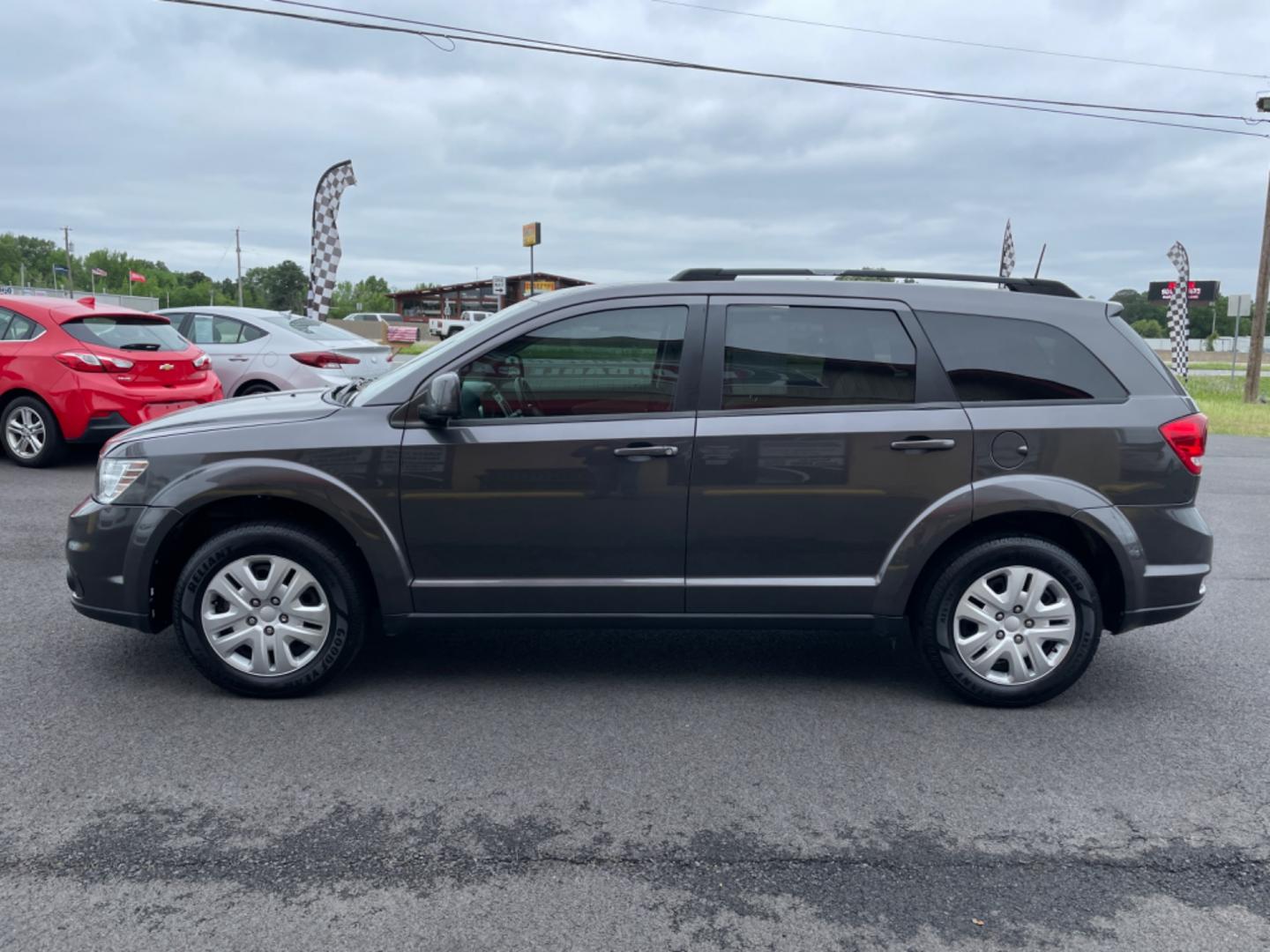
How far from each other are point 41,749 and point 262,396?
196 cm

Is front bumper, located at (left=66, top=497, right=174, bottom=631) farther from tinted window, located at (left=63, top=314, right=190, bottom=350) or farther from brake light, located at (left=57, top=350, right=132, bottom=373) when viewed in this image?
tinted window, located at (left=63, top=314, right=190, bottom=350)

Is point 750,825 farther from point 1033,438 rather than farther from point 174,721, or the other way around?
point 174,721

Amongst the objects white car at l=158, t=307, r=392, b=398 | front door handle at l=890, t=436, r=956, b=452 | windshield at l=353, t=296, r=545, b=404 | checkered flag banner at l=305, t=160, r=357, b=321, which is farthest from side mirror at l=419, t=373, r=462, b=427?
checkered flag banner at l=305, t=160, r=357, b=321

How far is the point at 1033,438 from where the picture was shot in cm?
430

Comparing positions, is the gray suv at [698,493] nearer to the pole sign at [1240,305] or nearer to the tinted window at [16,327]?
the tinted window at [16,327]

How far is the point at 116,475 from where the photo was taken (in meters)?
4.36

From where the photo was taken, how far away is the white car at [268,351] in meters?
11.8

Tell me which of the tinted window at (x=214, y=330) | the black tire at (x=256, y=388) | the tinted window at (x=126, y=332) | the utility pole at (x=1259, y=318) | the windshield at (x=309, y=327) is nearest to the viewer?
the tinted window at (x=126, y=332)

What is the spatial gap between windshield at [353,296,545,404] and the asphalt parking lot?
1241mm

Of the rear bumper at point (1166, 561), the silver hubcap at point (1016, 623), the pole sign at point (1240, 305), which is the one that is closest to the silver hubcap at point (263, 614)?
the silver hubcap at point (1016, 623)

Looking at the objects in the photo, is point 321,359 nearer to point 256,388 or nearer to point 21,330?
point 256,388

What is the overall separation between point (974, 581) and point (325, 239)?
19592 mm

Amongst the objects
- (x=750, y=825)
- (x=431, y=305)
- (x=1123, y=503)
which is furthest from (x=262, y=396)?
(x=431, y=305)

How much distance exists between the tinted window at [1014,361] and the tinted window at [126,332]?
8.06 metres
